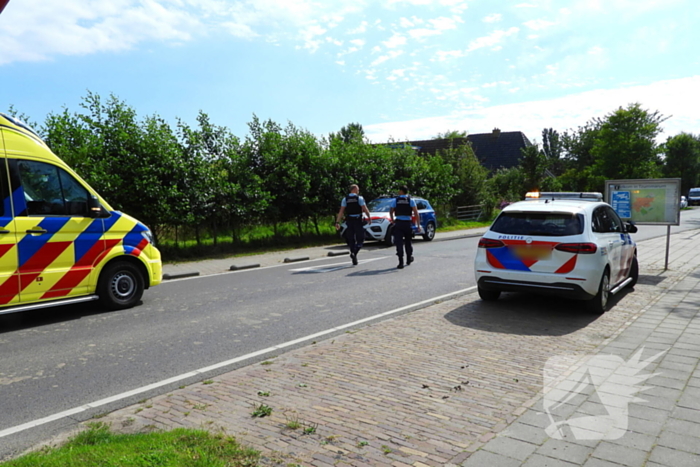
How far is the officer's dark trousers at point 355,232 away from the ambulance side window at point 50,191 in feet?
21.4

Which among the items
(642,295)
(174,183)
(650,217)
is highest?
(174,183)

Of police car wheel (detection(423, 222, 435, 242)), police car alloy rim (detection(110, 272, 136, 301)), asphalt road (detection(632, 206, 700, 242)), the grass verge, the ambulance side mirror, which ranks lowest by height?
asphalt road (detection(632, 206, 700, 242))

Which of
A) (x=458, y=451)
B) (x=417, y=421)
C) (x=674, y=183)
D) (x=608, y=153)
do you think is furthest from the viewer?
(x=608, y=153)

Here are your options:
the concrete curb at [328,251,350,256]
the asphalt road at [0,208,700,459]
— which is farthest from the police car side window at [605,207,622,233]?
the concrete curb at [328,251,350,256]

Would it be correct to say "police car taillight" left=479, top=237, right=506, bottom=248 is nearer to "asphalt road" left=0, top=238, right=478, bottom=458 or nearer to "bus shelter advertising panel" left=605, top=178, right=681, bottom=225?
"asphalt road" left=0, top=238, right=478, bottom=458

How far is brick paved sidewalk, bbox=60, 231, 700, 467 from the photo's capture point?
11.6ft

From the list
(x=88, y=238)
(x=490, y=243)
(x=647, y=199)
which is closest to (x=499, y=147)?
(x=647, y=199)

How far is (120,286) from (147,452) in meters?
5.55

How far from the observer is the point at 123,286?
27.5 ft

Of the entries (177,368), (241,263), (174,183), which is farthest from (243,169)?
(177,368)

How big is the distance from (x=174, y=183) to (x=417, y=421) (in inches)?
497

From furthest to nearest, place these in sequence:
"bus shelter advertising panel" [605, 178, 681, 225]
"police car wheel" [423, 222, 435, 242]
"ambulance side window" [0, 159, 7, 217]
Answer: "police car wheel" [423, 222, 435, 242] → "bus shelter advertising panel" [605, 178, 681, 225] → "ambulance side window" [0, 159, 7, 217]

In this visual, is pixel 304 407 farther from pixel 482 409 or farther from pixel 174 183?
pixel 174 183

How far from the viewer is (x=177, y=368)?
5.46m
